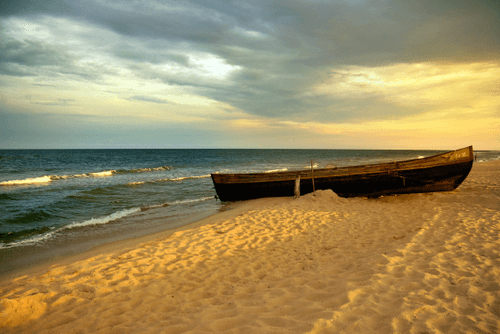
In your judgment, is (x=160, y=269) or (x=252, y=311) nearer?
(x=252, y=311)

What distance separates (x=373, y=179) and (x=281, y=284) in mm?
9147

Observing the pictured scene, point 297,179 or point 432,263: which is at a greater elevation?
point 297,179

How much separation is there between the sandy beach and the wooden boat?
434 centimetres

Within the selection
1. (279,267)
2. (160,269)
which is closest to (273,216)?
(279,267)

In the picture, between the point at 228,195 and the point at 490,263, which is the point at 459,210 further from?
the point at 228,195

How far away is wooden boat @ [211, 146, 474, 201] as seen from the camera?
1097 centimetres

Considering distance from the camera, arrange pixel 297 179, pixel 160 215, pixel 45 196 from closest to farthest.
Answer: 1. pixel 160 215
2. pixel 297 179
3. pixel 45 196

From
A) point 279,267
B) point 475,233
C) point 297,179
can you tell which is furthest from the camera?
point 297,179

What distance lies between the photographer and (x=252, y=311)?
3.27 meters

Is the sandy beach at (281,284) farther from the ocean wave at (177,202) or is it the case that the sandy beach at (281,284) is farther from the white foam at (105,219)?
the ocean wave at (177,202)

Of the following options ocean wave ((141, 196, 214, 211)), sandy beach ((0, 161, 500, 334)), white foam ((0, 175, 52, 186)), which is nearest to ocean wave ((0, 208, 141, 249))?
ocean wave ((141, 196, 214, 211))

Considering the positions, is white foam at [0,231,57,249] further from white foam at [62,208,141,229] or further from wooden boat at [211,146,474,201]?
wooden boat at [211,146,474,201]

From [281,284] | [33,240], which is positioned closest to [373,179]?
[281,284]

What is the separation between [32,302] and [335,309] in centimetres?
435
